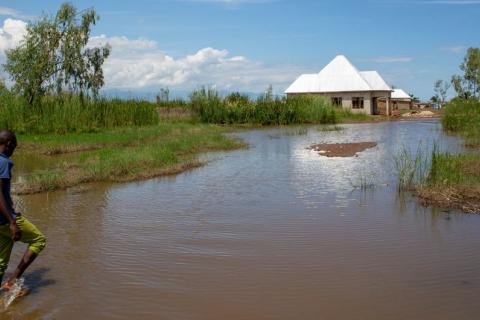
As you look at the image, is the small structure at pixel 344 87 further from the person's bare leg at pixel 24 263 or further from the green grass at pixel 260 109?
the person's bare leg at pixel 24 263

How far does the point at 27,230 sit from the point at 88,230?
2.40 meters

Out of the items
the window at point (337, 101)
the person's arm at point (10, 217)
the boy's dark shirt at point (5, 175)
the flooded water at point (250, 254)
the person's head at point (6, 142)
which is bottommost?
the flooded water at point (250, 254)

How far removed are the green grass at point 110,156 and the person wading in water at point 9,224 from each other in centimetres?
526

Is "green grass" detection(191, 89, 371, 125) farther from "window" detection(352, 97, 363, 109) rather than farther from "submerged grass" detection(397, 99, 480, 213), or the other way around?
"submerged grass" detection(397, 99, 480, 213)

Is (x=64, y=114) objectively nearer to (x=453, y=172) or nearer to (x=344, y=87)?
(x=453, y=172)

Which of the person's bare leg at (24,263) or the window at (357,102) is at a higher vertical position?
the window at (357,102)

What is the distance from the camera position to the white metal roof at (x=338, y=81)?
40281mm

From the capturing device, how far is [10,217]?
4336 mm

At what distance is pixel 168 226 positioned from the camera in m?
7.08

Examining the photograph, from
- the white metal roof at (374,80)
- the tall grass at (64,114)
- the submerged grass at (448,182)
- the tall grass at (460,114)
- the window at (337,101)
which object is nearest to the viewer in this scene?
the submerged grass at (448,182)

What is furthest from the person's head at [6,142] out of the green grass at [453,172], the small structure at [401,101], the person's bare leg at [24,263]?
the small structure at [401,101]

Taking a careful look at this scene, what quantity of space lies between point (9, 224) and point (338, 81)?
38.9m

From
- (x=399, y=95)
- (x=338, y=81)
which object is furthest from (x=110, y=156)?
(x=399, y=95)

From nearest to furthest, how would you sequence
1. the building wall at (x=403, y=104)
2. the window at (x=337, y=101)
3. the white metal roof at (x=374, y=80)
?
the window at (x=337, y=101), the white metal roof at (x=374, y=80), the building wall at (x=403, y=104)
